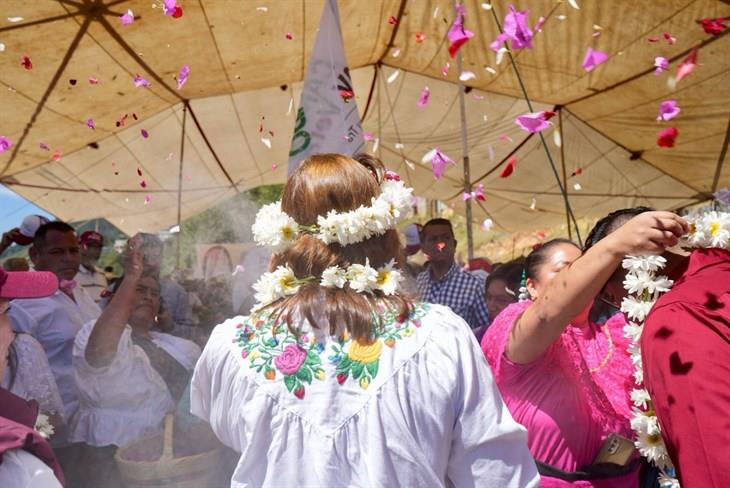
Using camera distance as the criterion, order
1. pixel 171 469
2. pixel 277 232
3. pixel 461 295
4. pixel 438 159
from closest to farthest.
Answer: pixel 277 232
pixel 171 469
pixel 438 159
pixel 461 295

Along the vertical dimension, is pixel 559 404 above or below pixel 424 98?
below

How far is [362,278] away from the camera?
1459 mm

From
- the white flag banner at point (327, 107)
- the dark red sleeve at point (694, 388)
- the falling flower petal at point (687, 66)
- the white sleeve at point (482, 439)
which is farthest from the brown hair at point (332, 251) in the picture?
the white flag banner at point (327, 107)

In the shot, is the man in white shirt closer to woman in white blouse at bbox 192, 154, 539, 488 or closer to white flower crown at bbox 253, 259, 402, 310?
woman in white blouse at bbox 192, 154, 539, 488

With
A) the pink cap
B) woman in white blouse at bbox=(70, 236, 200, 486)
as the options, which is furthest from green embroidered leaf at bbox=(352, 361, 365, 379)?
woman in white blouse at bbox=(70, 236, 200, 486)

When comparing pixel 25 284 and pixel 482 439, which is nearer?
pixel 482 439

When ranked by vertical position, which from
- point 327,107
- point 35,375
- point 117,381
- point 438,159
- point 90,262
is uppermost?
point 327,107

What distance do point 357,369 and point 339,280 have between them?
0.21m

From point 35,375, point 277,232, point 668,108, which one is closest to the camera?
point 277,232

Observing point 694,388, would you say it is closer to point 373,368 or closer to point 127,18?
point 373,368

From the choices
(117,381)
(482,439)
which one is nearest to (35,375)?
(117,381)

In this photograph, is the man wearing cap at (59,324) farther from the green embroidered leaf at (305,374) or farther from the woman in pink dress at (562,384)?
the woman in pink dress at (562,384)

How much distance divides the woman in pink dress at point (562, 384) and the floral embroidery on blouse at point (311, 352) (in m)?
0.42

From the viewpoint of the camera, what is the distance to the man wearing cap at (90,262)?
561 cm
